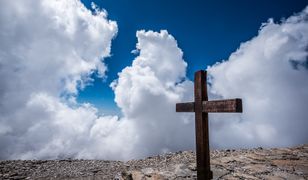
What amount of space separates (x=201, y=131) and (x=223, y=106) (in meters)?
0.94

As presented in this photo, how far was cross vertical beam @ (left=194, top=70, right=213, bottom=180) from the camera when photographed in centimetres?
530

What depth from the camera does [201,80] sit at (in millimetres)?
5363

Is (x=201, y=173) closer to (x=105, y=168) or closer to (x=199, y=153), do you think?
(x=199, y=153)

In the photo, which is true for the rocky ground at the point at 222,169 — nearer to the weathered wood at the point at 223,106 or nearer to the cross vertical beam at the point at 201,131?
the cross vertical beam at the point at 201,131

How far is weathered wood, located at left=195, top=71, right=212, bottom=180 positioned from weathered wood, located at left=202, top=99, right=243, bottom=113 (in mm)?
179

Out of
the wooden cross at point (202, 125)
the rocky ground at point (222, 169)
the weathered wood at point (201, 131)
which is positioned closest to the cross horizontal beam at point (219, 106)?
the wooden cross at point (202, 125)

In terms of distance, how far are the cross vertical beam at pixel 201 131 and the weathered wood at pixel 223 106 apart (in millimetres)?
179


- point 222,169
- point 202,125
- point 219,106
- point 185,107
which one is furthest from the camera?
point 222,169

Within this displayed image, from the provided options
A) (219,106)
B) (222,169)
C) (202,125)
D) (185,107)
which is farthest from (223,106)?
(222,169)

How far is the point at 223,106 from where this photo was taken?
4.68m

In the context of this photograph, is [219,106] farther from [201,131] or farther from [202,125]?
[201,131]

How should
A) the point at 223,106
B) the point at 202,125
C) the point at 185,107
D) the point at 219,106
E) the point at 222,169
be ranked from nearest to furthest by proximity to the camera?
1. the point at 223,106
2. the point at 219,106
3. the point at 202,125
4. the point at 185,107
5. the point at 222,169

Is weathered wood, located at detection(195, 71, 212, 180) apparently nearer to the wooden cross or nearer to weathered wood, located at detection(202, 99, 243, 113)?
the wooden cross

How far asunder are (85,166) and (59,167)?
1.65 metres
